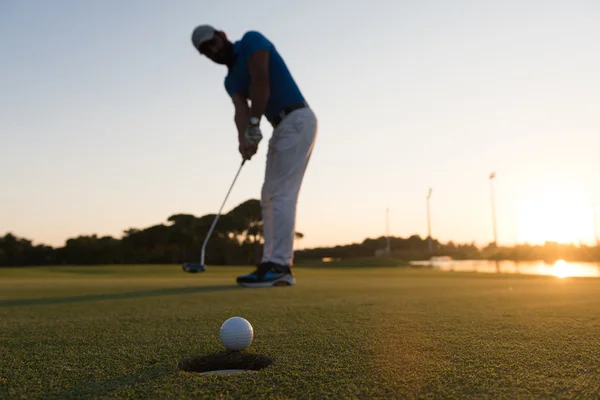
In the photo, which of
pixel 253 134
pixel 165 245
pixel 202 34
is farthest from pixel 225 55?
pixel 165 245

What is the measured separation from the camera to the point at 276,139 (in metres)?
4.80

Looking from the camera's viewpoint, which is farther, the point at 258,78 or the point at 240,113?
the point at 240,113

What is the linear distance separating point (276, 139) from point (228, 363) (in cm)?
325

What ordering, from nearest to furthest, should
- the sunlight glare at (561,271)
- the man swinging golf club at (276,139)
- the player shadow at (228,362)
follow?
the player shadow at (228,362)
the man swinging golf club at (276,139)
the sunlight glare at (561,271)

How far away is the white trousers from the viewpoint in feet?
15.5

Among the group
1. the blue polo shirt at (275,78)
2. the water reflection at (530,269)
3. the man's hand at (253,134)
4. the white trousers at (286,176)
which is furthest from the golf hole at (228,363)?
the water reflection at (530,269)

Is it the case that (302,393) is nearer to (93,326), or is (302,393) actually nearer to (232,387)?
(232,387)

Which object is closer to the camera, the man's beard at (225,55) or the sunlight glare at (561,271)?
the man's beard at (225,55)

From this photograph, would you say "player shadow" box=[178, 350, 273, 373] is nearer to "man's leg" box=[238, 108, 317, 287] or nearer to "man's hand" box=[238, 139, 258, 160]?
"man's leg" box=[238, 108, 317, 287]

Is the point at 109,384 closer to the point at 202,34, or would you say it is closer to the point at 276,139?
the point at 276,139

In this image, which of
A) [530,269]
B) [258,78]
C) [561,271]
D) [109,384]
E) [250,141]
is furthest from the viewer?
[530,269]

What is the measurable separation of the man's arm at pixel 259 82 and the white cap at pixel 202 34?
1.61 ft

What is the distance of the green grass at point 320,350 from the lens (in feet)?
4.27

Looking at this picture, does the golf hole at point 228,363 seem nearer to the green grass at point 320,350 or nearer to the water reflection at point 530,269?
the green grass at point 320,350
